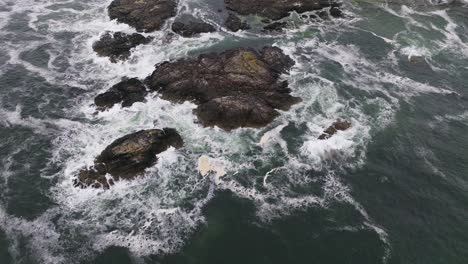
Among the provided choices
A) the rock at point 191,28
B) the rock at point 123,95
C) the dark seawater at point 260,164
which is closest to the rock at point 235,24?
the dark seawater at point 260,164

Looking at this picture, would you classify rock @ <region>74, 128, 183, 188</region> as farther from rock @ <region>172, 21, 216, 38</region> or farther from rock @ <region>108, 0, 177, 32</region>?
rock @ <region>108, 0, 177, 32</region>

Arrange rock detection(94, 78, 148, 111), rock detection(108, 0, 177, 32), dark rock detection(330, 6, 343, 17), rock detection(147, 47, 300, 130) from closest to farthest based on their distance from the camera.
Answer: rock detection(147, 47, 300, 130)
rock detection(94, 78, 148, 111)
rock detection(108, 0, 177, 32)
dark rock detection(330, 6, 343, 17)

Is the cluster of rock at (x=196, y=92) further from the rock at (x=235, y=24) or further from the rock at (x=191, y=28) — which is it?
the rock at (x=235, y=24)

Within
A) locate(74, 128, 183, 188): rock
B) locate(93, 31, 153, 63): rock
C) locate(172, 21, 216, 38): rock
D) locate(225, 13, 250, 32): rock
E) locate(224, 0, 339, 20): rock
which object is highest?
locate(224, 0, 339, 20): rock

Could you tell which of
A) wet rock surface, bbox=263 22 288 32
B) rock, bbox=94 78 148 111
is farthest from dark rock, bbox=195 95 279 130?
wet rock surface, bbox=263 22 288 32

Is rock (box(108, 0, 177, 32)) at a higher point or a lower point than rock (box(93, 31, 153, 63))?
higher

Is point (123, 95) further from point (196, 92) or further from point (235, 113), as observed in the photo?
point (235, 113)
